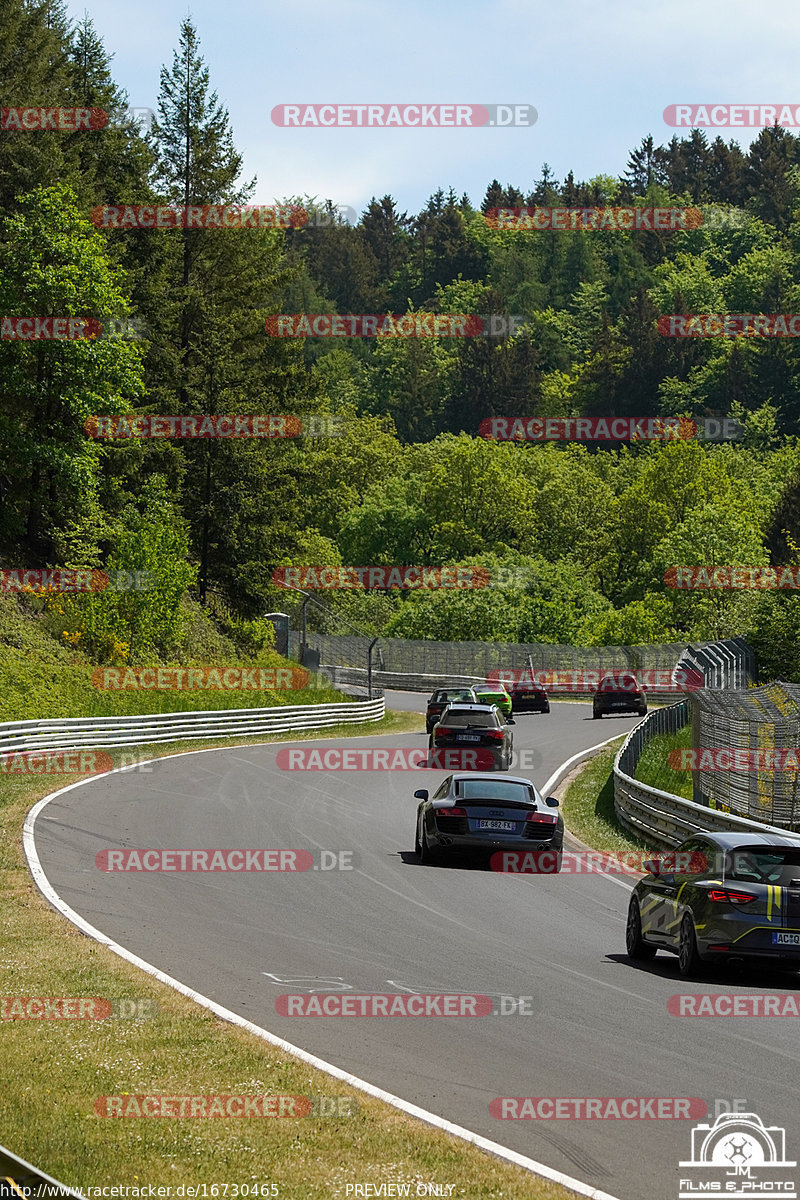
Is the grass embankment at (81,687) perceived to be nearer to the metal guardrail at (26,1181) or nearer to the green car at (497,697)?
the green car at (497,697)

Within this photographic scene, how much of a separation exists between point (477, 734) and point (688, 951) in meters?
18.0

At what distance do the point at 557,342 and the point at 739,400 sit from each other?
3291 centimetres

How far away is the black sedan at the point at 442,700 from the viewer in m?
40.3

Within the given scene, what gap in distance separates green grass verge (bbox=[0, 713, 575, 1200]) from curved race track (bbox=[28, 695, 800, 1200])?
441mm

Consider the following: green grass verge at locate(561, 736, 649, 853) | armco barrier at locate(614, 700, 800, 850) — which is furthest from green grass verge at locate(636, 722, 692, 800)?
green grass verge at locate(561, 736, 649, 853)

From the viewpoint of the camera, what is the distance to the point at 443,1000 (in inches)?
419
